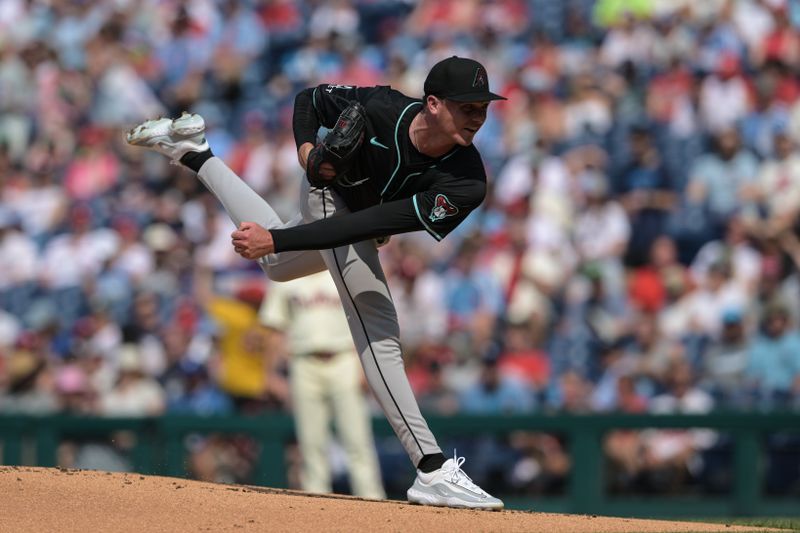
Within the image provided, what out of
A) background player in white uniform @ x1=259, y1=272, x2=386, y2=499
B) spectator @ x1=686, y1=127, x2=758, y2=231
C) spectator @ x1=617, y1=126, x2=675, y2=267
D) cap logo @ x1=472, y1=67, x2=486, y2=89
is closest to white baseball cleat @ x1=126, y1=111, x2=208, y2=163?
cap logo @ x1=472, y1=67, x2=486, y2=89

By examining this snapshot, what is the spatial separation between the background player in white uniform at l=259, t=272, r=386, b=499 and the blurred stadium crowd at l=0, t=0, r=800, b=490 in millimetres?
908

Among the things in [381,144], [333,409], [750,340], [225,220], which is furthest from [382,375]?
[225,220]

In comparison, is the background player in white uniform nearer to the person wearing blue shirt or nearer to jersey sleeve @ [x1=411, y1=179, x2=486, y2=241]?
Result: the person wearing blue shirt

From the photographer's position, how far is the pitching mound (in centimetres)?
548

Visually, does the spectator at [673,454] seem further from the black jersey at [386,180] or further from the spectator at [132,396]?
the black jersey at [386,180]

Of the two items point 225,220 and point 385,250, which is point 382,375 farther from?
point 225,220

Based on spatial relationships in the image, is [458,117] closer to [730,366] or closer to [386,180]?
[386,180]

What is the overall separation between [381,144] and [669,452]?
4749mm

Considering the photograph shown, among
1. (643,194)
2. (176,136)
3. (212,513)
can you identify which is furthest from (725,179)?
(212,513)

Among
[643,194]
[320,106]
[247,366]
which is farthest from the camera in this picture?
[643,194]

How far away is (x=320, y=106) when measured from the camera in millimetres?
6363

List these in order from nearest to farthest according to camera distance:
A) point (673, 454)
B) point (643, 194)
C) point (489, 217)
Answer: point (673, 454), point (643, 194), point (489, 217)

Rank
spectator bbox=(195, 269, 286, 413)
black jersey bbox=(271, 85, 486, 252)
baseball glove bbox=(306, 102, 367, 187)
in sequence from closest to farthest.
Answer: black jersey bbox=(271, 85, 486, 252) < baseball glove bbox=(306, 102, 367, 187) < spectator bbox=(195, 269, 286, 413)

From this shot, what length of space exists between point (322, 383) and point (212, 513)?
13.1 feet
